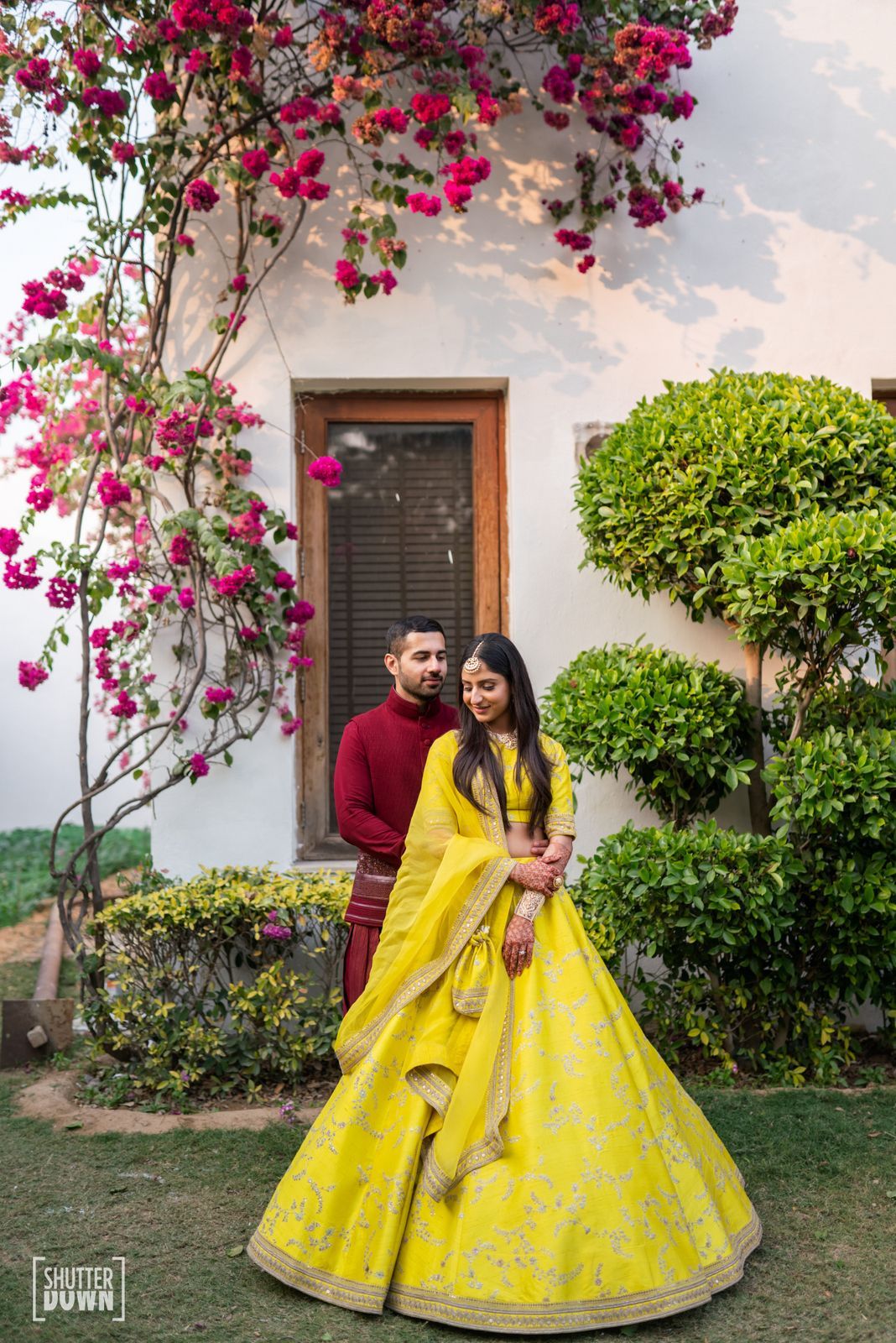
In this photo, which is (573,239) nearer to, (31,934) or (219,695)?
(219,695)

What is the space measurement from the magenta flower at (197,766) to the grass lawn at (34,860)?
10.7 feet

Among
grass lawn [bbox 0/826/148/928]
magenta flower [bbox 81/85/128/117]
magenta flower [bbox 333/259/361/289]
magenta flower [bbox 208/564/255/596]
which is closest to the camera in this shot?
magenta flower [bbox 81/85/128/117]

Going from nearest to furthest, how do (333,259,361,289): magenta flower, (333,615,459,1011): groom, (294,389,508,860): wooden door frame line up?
(333,615,459,1011): groom
(333,259,361,289): magenta flower
(294,389,508,860): wooden door frame

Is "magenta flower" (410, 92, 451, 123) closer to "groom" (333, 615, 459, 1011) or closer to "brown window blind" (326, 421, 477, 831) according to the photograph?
"brown window blind" (326, 421, 477, 831)

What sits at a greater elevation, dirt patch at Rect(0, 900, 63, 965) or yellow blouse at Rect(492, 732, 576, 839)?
yellow blouse at Rect(492, 732, 576, 839)

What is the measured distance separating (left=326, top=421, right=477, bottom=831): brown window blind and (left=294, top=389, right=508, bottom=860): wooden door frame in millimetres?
45

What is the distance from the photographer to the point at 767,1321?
2885mm

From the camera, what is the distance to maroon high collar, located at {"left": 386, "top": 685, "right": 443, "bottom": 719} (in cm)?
405

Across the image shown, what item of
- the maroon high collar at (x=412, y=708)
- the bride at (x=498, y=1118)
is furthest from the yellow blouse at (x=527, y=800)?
the maroon high collar at (x=412, y=708)

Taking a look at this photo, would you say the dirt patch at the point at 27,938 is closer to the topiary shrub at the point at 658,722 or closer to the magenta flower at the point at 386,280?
the topiary shrub at the point at 658,722


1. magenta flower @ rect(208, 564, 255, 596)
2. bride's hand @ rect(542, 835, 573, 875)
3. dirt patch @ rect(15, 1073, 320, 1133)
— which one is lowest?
dirt patch @ rect(15, 1073, 320, 1133)

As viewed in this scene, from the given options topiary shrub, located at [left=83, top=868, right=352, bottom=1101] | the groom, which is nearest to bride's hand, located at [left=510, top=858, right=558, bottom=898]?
the groom

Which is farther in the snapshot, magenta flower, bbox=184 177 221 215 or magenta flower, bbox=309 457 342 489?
magenta flower, bbox=309 457 342 489

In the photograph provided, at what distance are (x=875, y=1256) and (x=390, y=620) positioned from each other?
308cm
